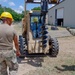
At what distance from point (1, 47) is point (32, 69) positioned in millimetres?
2905

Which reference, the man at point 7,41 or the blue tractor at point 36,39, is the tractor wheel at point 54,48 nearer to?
the blue tractor at point 36,39

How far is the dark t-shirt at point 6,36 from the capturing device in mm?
5045

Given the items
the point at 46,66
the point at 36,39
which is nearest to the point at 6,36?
the point at 46,66

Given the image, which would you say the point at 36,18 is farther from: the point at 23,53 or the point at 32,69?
the point at 32,69

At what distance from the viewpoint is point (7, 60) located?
518cm

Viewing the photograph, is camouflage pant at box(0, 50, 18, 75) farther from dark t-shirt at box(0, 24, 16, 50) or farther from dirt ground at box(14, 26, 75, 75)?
dirt ground at box(14, 26, 75, 75)

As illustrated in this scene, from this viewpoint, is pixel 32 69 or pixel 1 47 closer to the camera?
pixel 1 47

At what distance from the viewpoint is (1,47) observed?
16.9 ft

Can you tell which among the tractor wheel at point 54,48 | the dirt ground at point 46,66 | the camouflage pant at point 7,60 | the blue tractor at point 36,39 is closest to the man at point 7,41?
the camouflage pant at point 7,60

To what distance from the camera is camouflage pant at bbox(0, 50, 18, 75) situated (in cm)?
513

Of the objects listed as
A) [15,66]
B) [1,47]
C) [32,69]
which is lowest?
[32,69]

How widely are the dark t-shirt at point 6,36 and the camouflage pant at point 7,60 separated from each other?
12 centimetres

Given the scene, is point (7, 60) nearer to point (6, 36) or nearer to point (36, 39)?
point (6, 36)

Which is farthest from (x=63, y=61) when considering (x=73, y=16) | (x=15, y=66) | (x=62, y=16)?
(x=62, y=16)
